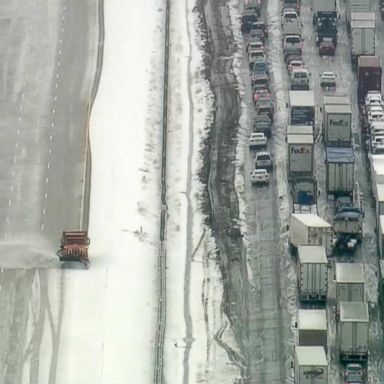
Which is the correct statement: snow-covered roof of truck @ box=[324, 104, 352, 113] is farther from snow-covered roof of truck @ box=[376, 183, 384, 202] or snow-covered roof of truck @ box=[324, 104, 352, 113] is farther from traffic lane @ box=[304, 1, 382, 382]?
snow-covered roof of truck @ box=[376, 183, 384, 202]

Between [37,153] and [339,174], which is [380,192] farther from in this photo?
[37,153]

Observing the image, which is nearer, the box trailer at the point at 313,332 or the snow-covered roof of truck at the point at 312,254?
the box trailer at the point at 313,332

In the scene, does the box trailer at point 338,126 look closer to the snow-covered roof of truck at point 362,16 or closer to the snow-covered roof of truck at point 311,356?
the snow-covered roof of truck at point 362,16

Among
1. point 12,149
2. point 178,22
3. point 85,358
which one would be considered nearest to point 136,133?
point 12,149

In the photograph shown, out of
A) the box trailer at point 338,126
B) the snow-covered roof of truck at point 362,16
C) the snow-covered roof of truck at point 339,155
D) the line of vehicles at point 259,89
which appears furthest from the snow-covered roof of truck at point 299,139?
the snow-covered roof of truck at point 362,16

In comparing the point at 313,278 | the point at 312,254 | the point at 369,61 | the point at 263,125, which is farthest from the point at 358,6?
the point at 313,278

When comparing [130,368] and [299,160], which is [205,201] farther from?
[130,368]
